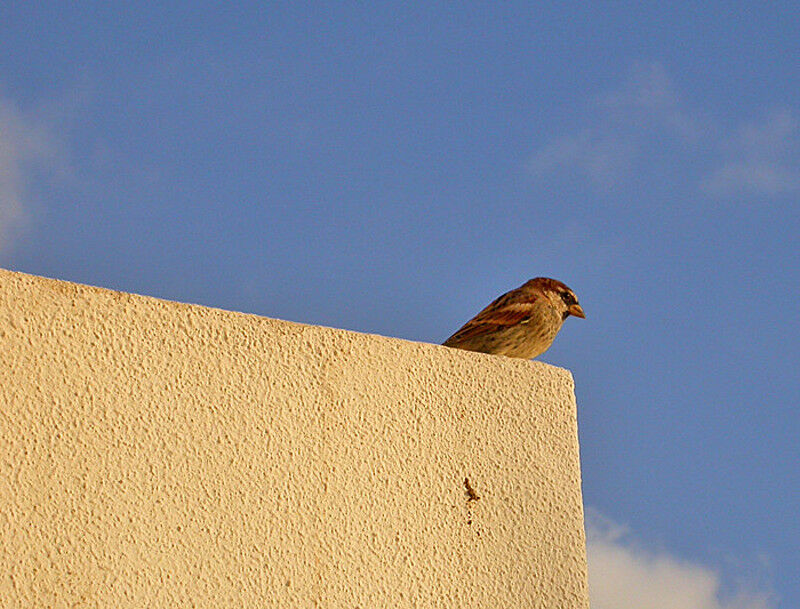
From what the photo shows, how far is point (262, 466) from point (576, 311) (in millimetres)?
2013

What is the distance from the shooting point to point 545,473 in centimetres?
315

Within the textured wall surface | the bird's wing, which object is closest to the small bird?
the bird's wing

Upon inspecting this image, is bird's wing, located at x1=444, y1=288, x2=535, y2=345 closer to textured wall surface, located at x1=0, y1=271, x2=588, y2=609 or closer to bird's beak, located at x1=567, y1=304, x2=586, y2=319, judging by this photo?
bird's beak, located at x1=567, y1=304, x2=586, y2=319

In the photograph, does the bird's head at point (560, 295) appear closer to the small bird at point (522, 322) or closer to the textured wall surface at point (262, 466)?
the small bird at point (522, 322)

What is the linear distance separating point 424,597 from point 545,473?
0.56 m

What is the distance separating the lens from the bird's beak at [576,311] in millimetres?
4332

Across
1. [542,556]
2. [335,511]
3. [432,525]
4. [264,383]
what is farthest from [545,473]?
[264,383]

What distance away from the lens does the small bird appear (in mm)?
3908

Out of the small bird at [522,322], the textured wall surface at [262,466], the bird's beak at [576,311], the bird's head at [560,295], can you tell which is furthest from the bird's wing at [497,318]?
the textured wall surface at [262,466]

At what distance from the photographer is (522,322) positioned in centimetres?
399

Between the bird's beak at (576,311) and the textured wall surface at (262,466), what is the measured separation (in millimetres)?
1140

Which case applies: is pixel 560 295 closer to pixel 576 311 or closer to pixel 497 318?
pixel 576 311

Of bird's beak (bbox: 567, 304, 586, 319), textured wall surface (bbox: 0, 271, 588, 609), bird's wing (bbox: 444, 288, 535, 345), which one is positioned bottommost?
textured wall surface (bbox: 0, 271, 588, 609)

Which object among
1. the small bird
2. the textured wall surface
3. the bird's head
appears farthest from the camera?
the bird's head
